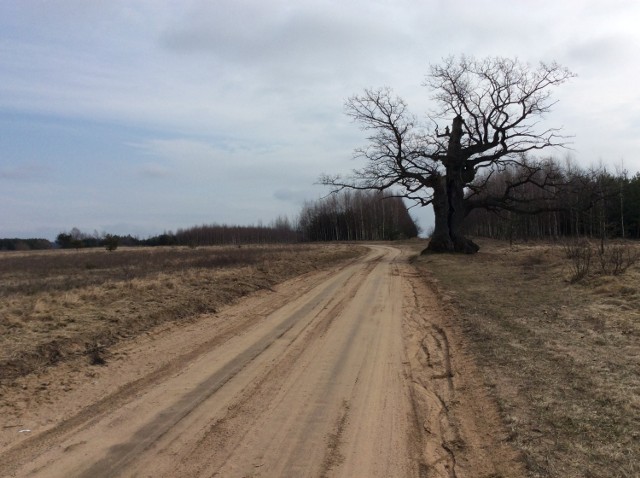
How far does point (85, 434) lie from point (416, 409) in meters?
3.68

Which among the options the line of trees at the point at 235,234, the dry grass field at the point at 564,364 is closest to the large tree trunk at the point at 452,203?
the dry grass field at the point at 564,364

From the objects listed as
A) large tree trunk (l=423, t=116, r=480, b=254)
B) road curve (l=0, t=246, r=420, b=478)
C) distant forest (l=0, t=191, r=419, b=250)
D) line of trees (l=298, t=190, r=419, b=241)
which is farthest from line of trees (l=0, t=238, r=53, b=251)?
road curve (l=0, t=246, r=420, b=478)

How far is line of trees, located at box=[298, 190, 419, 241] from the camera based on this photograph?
342ft

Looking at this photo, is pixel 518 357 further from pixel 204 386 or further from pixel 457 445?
pixel 204 386

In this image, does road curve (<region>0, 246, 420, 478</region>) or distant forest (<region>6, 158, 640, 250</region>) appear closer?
road curve (<region>0, 246, 420, 478</region>)

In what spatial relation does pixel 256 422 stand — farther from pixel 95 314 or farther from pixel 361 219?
pixel 361 219

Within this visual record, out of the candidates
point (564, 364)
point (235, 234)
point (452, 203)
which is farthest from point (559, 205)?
point (235, 234)

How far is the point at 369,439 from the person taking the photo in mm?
4926

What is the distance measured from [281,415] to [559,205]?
33.7 m

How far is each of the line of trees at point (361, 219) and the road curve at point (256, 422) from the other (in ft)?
298

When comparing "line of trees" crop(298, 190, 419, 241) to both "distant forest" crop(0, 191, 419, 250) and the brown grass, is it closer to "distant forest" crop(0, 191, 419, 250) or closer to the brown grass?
"distant forest" crop(0, 191, 419, 250)

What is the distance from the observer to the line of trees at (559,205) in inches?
1056

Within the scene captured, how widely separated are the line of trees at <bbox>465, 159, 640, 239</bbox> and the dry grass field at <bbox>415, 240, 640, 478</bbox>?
8.07m

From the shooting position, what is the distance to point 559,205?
112 feet
